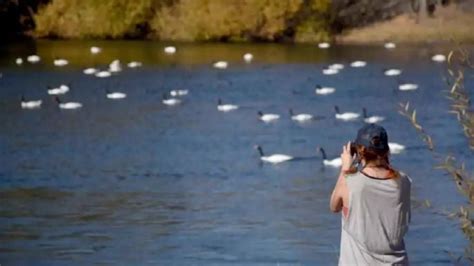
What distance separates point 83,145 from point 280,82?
395 inches

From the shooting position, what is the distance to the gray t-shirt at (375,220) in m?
6.28

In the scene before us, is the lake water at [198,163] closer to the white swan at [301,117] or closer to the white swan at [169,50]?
the white swan at [301,117]

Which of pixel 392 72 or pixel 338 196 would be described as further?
pixel 392 72

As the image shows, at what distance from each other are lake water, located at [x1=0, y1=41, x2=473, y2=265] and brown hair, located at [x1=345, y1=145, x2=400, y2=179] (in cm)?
69

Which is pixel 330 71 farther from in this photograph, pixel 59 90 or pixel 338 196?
pixel 338 196

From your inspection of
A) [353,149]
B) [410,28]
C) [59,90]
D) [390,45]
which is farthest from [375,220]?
[410,28]

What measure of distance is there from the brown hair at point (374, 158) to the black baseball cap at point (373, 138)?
0.02 metres

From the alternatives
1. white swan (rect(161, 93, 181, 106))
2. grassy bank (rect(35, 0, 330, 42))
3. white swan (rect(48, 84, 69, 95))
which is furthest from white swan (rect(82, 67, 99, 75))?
grassy bank (rect(35, 0, 330, 42))

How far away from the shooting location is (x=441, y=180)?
20.7 m

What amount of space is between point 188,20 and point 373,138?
44277 mm

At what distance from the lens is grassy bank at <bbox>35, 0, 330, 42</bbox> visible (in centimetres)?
4953

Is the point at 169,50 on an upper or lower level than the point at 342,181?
lower

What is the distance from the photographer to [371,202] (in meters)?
6.29

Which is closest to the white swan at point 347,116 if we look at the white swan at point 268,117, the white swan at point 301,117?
the white swan at point 301,117
